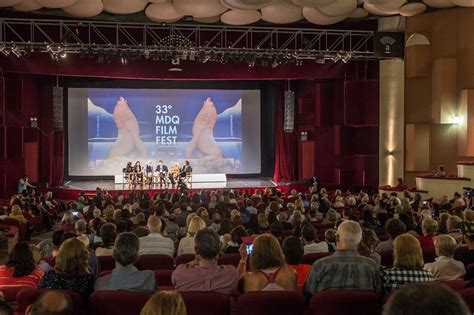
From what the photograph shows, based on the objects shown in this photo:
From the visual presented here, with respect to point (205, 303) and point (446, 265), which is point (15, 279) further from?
point (446, 265)

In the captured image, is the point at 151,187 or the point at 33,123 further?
the point at 151,187

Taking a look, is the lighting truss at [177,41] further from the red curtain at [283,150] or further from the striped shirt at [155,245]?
the striped shirt at [155,245]

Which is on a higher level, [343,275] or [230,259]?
[343,275]

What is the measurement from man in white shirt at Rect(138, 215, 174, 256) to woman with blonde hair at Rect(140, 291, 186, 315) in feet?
13.3

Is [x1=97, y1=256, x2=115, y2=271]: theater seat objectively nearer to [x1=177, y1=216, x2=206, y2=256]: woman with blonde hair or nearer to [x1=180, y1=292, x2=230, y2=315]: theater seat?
[x1=177, y1=216, x2=206, y2=256]: woman with blonde hair

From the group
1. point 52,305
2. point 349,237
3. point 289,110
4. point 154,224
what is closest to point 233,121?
point 289,110

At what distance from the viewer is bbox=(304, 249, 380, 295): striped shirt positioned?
387 cm

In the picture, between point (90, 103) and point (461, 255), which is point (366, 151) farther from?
point (461, 255)

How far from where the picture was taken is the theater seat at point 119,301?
345cm

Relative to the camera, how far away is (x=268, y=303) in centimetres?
340

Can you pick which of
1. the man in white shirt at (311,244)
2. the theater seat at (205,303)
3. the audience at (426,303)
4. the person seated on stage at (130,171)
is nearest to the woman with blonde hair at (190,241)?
the man in white shirt at (311,244)

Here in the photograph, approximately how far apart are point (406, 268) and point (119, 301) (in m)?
1.83

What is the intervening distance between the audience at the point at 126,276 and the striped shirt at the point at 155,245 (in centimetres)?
228

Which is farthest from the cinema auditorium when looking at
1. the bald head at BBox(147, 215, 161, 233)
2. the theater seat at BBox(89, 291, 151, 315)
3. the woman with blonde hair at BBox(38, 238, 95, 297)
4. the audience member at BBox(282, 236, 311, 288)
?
the theater seat at BBox(89, 291, 151, 315)
